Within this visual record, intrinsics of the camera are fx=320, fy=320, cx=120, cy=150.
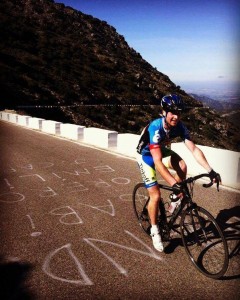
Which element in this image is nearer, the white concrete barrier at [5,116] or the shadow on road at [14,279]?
the shadow on road at [14,279]

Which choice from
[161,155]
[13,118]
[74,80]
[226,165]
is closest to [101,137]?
[226,165]

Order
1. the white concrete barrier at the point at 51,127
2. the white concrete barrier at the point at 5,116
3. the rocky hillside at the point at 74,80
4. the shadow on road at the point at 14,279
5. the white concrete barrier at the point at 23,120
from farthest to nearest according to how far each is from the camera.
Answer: the rocky hillside at the point at 74,80, the white concrete barrier at the point at 5,116, the white concrete barrier at the point at 23,120, the white concrete barrier at the point at 51,127, the shadow on road at the point at 14,279

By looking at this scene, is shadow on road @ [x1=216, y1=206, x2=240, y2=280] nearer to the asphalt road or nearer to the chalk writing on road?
the asphalt road

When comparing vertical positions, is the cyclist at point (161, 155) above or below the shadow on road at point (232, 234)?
above

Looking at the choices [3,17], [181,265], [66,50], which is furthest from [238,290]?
[3,17]

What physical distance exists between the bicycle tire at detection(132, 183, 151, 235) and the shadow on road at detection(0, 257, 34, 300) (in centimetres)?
201

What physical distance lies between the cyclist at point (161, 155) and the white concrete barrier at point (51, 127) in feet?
49.4

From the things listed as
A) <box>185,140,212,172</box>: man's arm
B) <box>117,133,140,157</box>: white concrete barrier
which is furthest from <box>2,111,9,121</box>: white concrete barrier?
<box>185,140,212,172</box>: man's arm

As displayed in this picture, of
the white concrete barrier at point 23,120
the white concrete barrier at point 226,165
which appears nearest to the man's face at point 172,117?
the white concrete barrier at point 226,165

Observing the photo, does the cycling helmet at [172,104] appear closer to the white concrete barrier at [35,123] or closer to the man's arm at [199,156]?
the man's arm at [199,156]

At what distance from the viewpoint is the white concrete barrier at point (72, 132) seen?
54.1ft

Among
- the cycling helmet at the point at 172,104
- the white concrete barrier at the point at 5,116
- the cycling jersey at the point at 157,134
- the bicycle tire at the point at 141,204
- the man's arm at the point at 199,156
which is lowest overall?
the white concrete barrier at the point at 5,116

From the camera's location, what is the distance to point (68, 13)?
9788 centimetres

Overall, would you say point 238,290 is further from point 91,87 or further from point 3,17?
point 3,17
